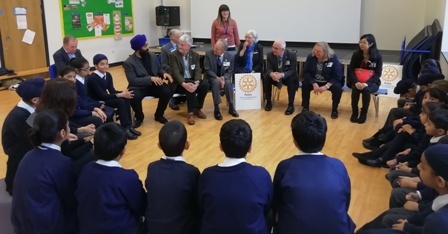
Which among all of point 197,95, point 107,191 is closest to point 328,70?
point 197,95

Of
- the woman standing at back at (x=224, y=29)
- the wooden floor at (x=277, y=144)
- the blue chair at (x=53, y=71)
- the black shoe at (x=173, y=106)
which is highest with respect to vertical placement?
the woman standing at back at (x=224, y=29)

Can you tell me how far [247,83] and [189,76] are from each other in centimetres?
88

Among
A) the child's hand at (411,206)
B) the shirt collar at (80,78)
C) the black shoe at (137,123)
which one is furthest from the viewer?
the black shoe at (137,123)

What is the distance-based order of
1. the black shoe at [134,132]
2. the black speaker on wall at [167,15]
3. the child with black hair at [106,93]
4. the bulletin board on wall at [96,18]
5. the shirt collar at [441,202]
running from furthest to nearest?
the black speaker on wall at [167,15], the bulletin board on wall at [96,18], the black shoe at [134,132], the child with black hair at [106,93], the shirt collar at [441,202]

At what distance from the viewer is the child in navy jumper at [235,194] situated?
6.32ft

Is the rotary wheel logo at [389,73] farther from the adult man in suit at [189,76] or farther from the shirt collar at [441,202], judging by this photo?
the shirt collar at [441,202]

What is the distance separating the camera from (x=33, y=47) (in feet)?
27.6

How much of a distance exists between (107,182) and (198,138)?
281 centimetres

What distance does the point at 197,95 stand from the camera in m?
5.69

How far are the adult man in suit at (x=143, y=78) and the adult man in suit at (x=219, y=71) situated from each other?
613 mm

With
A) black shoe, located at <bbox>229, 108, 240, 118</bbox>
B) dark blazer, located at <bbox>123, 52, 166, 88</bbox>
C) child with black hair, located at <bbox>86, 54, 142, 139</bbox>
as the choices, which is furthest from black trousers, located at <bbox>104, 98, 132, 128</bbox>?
black shoe, located at <bbox>229, 108, 240, 118</bbox>

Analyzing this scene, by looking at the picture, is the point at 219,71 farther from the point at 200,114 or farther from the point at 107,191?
the point at 107,191

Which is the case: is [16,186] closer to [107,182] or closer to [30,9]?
[107,182]

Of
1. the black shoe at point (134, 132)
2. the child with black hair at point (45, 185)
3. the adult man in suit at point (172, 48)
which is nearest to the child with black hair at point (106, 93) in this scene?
the black shoe at point (134, 132)
